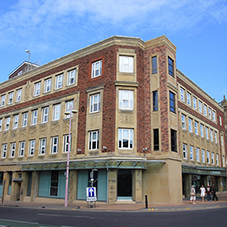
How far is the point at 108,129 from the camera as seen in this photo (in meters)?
23.5

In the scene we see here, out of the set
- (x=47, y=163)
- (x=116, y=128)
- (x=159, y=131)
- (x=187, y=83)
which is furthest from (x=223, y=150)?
(x=47, y=163)

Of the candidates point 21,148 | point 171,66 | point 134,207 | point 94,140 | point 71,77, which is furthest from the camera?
point 21,148

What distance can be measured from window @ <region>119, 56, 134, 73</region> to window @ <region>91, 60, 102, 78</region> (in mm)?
2288

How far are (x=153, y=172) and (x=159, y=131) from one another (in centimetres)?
368

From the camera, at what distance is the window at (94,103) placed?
25289 millimetres

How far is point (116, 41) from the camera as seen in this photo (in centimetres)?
2547

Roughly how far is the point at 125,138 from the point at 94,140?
3108 millimetres

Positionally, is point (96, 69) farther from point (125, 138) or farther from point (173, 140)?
point (173, 140)

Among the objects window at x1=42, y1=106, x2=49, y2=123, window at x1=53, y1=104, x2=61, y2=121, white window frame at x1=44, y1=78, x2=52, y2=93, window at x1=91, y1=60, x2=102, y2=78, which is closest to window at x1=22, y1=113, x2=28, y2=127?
window at x1=42, y1=106, x2=49, y2=123

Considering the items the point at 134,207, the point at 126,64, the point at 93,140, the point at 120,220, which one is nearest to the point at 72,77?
the point at 126,64

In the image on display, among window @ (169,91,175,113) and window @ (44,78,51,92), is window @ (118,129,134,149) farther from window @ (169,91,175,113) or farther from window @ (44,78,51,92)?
window @ (44,78,51,92)

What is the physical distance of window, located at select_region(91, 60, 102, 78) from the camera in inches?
1032

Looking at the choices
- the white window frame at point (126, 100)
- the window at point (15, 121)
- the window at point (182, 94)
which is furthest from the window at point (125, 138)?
the window at point (15, 121)

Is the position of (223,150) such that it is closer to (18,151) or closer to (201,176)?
(201,176)
